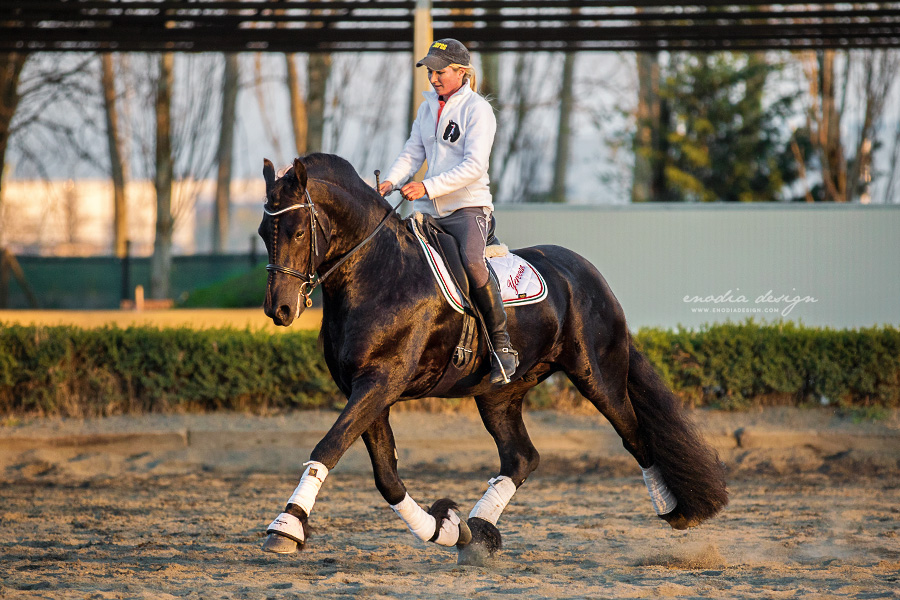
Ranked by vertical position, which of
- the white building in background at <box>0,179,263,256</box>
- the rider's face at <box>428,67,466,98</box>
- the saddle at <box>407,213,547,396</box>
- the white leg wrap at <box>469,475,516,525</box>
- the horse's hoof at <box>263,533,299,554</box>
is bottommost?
the white building in background at <box>0,179,263,256</box>

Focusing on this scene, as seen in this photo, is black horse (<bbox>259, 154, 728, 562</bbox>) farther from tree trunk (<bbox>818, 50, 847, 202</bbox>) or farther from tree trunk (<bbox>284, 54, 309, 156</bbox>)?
tree trunk (<bbox>284, 54, 309, 156</bbox>)

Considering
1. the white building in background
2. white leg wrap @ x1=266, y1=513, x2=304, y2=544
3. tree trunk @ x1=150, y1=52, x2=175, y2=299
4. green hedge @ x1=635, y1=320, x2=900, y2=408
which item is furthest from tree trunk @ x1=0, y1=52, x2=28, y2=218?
white leg wrap @ x1=266, y1=513, x2=304, y2=544

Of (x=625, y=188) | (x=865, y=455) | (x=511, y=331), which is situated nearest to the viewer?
(x=511, y=331)

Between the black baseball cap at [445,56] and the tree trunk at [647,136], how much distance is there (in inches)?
723

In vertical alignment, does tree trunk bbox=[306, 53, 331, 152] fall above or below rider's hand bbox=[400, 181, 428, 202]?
above

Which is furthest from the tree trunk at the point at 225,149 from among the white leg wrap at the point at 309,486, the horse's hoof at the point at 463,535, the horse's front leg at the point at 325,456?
the white leg wrap at the point at 309,486

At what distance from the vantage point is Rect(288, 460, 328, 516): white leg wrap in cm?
437

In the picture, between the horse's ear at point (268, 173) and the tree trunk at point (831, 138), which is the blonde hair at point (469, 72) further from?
the tree trunk at point (831, 138)

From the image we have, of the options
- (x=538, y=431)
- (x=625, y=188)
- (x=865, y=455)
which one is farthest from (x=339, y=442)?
(x=625, y=188)

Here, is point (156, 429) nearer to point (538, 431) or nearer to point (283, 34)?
point (538, 431)

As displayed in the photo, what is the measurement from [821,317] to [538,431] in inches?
162

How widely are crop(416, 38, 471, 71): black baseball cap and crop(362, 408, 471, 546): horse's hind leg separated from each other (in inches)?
73.4

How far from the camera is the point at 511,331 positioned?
17.6ft

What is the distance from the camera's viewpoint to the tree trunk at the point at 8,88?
16375 millimetres
